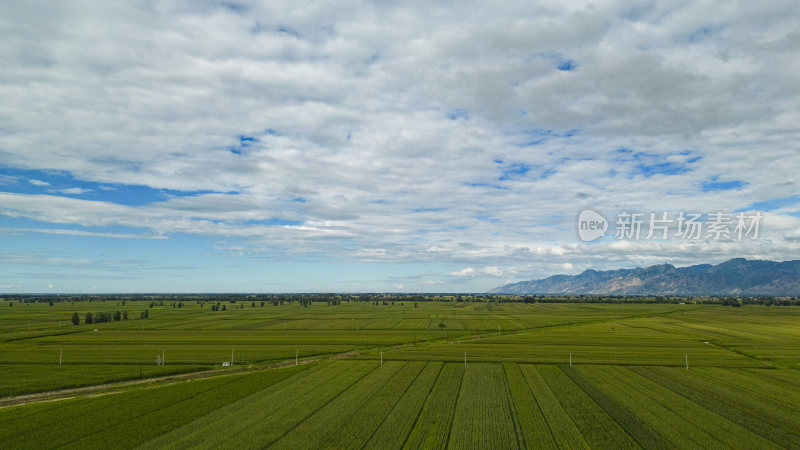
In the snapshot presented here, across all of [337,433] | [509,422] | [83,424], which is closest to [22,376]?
[83,424]

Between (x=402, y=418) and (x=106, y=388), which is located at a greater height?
(x=402, y=418)

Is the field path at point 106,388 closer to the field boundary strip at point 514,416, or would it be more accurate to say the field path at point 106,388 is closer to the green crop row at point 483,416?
the green crop row at point 483,416

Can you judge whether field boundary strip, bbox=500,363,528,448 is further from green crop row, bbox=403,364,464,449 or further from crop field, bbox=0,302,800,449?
green crop row, bbox=403,364,464,449

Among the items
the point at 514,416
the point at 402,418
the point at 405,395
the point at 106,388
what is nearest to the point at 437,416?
the point at 402,418

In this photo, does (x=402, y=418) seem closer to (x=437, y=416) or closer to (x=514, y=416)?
(x=437, y=416)

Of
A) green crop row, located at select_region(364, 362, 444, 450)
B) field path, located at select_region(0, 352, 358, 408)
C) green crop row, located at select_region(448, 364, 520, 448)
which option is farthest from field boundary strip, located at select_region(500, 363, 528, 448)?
field path, located at select_region(0, 352, 358, 408)

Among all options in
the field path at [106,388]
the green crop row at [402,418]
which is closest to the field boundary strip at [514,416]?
the green crop row at [402,418]

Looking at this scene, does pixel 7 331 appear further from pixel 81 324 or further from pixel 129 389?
pixel 129 389

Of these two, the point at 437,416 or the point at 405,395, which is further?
the point at 405,395
